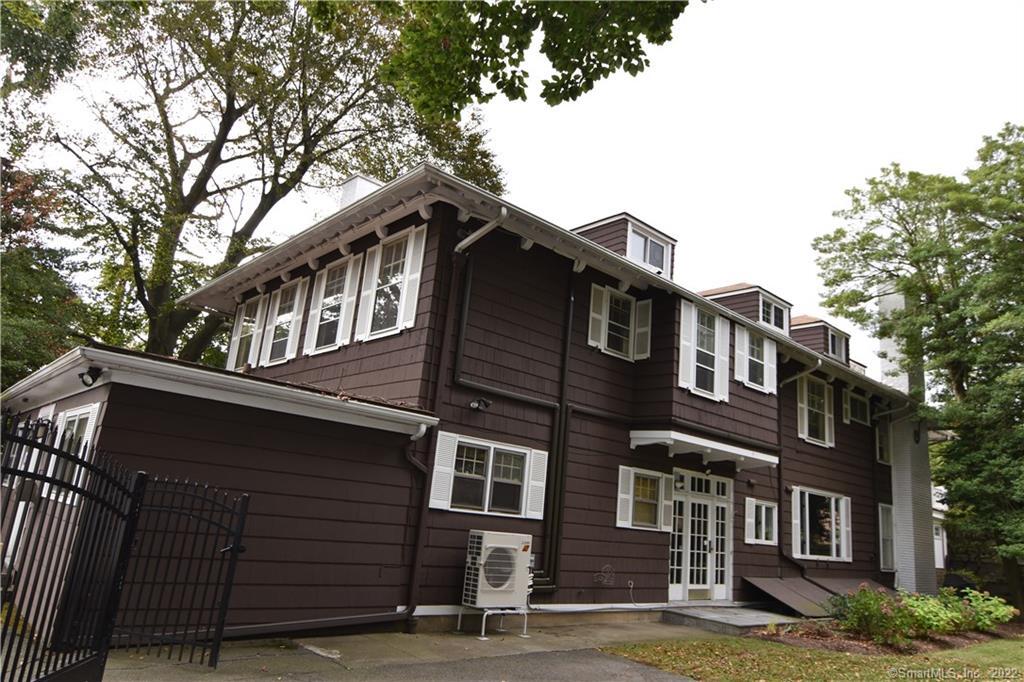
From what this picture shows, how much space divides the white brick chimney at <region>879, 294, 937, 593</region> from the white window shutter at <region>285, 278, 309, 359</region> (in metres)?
17.0

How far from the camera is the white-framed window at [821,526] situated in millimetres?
16344

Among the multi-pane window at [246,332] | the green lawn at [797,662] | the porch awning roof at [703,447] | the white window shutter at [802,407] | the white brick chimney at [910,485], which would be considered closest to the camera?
the green lawn at [797,662]

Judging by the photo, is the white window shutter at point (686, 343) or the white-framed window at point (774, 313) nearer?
the white window shutter at point (686, 343)

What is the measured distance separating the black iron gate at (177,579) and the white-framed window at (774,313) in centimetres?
1313

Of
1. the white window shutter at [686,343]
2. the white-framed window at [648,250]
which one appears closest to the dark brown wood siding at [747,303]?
the white-framed window at [648,250]

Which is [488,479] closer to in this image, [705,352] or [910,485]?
[705,352]

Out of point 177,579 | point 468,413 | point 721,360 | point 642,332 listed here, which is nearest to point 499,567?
point 468,413

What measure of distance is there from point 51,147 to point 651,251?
16619 mm

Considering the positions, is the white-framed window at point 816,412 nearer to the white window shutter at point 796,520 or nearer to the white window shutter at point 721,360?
the white window shutter at point 796,520

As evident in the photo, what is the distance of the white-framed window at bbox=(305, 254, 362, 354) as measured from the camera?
460 inches

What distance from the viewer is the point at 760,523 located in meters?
15.2

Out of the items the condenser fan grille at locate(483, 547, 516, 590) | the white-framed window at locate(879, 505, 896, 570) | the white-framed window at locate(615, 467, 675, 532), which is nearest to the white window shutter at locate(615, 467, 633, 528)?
the white-framed window at locate(615, 467, 675, 532)

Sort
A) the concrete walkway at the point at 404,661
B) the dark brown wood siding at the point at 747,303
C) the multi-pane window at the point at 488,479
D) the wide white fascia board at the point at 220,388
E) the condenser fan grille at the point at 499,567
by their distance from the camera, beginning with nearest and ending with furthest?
the concrete walkway at the point at 404,661 → the wide white fascia board at the point at 220,388 → the condenser fan grille at the point at 499,567 → the multi-pane window at the point at 488,479 → the dark brown wood siding at the point at 747,303

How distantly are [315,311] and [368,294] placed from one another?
1920 mm
